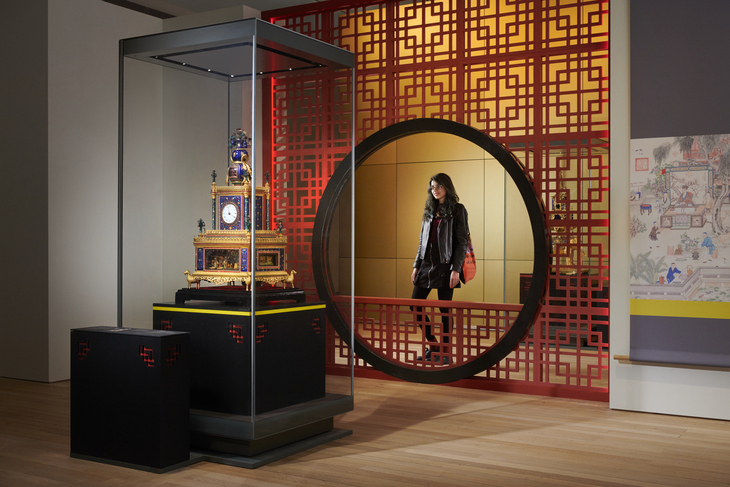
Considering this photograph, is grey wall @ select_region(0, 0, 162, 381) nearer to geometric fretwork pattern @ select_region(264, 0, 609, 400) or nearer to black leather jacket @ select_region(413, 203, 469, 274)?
geometric fretwork pattern @ select_region(264, 0, 609, 400)

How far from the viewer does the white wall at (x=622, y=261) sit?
15.1 feet

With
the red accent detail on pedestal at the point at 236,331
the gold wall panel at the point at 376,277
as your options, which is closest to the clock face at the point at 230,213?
the red accent detail on pedestal at the point at 236,331

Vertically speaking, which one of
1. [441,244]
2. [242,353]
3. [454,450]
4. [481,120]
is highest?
[481,120]

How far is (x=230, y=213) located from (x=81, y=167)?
8.41 feet

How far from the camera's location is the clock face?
3.81m

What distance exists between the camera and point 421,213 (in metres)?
8.95

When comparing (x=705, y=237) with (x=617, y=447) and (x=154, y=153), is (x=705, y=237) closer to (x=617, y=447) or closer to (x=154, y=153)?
(x=617, y=447)

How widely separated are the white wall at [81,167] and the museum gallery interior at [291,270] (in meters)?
0.02

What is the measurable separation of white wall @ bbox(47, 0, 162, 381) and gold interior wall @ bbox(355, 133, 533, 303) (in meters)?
3.53

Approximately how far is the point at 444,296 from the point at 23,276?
3.44 meters

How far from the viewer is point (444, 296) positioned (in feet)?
19.9

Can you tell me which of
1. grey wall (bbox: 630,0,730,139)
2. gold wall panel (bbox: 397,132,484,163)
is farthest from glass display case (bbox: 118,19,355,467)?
gold wall panel (bbox: 397,132,484,163)

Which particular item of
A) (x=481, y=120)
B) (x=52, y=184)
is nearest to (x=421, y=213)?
(x=481, y=120)

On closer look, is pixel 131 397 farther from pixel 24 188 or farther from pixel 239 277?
pixel 24 188
